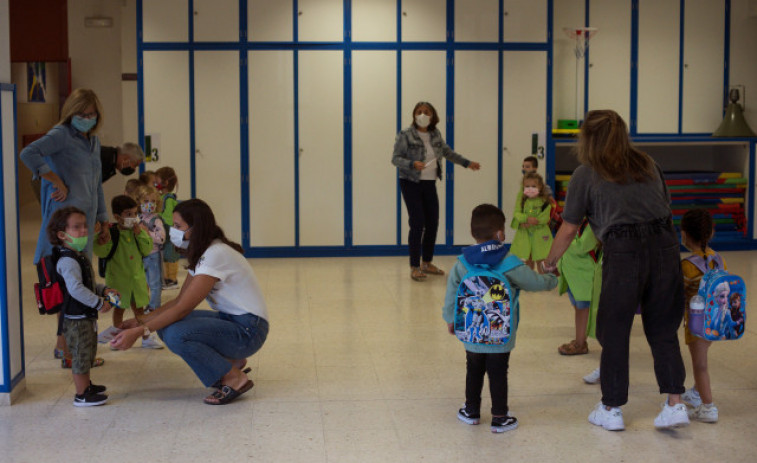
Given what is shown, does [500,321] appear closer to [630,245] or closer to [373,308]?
[630,245]

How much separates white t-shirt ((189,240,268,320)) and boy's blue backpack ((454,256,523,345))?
112cm

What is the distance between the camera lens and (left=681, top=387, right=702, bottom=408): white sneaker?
4391 mm

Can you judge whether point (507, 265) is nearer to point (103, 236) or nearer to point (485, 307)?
point (485, 307)

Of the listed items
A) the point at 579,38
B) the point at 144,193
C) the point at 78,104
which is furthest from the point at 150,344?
the point at 579,38

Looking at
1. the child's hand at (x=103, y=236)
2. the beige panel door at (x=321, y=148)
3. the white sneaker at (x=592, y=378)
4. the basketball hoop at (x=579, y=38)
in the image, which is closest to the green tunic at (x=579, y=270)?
the white sneaker at (x=592, y=378)

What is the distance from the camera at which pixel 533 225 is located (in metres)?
7.56

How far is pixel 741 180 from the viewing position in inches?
398

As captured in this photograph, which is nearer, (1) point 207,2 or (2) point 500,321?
(2) point 500,321

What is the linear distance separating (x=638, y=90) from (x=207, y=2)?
4.53 m

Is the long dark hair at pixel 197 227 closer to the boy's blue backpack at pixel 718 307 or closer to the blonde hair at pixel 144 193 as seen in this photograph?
the boy's blue backpack at pixel 718 307

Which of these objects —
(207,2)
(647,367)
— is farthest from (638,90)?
(647,367)

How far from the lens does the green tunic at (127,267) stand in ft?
18.0

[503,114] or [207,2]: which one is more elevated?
[207,2]

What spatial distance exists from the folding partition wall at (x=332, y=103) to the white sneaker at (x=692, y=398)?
17.7 ft
